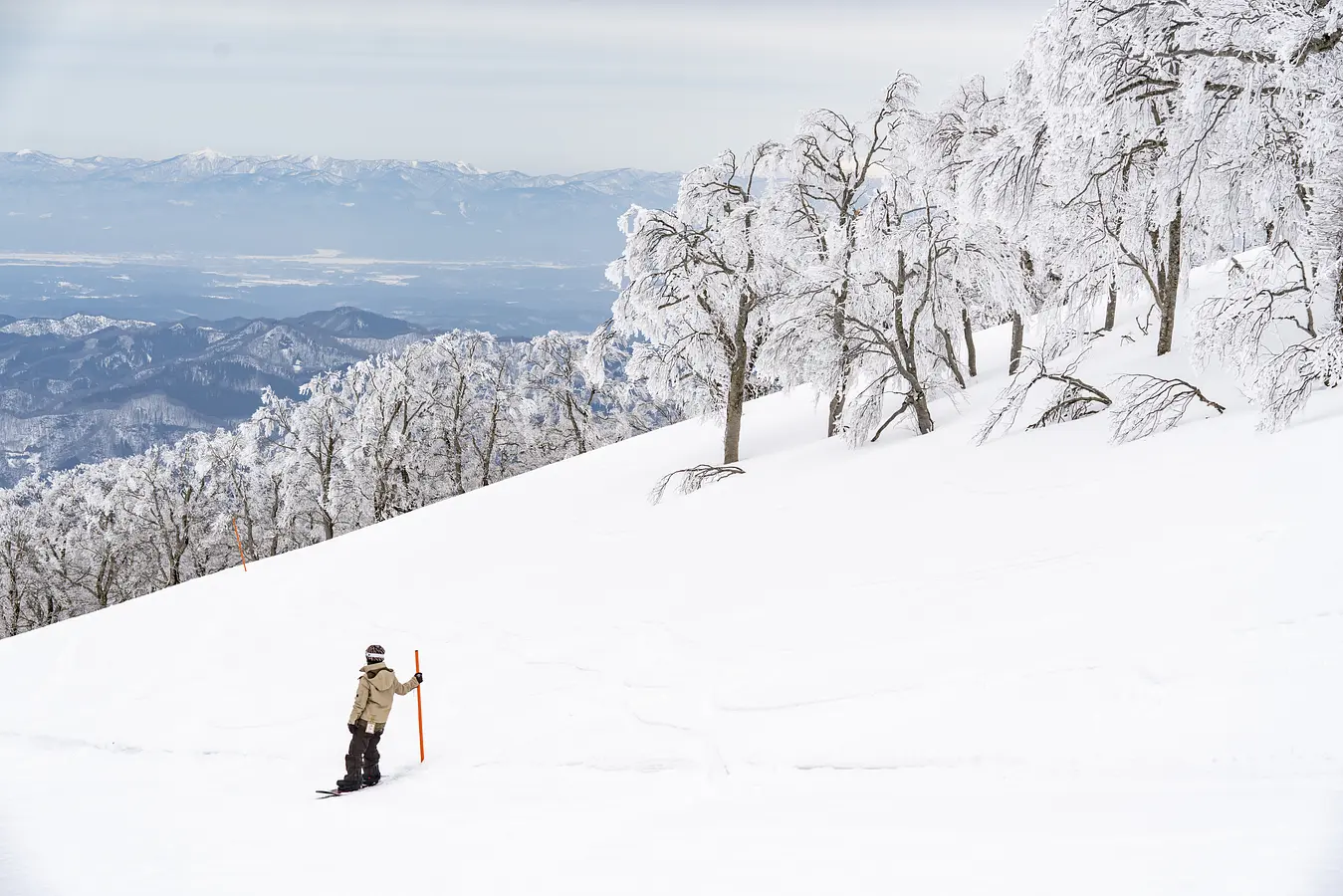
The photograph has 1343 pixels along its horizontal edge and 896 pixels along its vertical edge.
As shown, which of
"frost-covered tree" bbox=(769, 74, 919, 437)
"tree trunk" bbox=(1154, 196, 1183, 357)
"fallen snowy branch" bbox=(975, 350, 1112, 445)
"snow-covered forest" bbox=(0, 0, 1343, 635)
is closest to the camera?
"snow-covered forest" bbox=(0, 0, 1343, 635)

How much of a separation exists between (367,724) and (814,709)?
4206 millimetres

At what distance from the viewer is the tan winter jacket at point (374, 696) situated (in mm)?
7676

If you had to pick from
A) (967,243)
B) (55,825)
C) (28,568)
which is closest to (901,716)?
(55,825)

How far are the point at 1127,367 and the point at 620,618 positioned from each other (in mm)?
9972

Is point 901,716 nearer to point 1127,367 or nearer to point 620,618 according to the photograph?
point 620,618

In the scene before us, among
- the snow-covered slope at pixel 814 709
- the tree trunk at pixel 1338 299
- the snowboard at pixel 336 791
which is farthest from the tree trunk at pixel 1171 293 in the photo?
the snowboard at pixel 336 791

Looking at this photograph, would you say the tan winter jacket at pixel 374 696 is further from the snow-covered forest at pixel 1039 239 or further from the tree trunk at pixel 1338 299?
the tree trunk at pixel 1338 299

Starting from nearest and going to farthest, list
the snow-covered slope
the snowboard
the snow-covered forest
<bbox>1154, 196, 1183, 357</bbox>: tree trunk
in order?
the snow-covered slope, the snowboard, the snow-covered forest, <bbox>1154, 196, 1183, 357</bbox>: tree trunk

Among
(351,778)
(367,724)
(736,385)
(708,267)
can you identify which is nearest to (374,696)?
(367,724)

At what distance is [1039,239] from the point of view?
14508mm

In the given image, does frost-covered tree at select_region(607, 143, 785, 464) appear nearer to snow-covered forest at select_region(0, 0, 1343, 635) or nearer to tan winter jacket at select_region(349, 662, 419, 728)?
snow-covered forest at select_region(0, 0, 1343, 635)

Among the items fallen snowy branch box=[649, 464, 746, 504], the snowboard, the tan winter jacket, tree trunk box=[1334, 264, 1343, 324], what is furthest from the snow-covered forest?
the snowboard

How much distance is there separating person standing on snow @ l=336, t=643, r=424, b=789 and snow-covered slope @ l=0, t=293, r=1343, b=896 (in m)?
0.25

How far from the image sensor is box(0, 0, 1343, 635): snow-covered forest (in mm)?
8641
